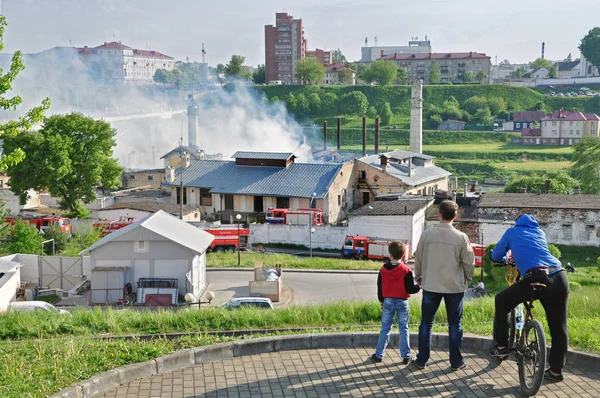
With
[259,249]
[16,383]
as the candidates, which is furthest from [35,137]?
[16,383]

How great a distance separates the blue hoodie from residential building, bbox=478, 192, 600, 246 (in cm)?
2394

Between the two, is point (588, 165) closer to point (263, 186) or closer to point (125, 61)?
point (263, 186)

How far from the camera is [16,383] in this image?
5430mm

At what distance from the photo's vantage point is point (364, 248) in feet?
92.5

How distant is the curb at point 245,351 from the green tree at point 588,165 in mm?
43337

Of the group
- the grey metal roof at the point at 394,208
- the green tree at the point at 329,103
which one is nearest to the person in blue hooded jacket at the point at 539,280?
the grey metal roof at the point at 394,208

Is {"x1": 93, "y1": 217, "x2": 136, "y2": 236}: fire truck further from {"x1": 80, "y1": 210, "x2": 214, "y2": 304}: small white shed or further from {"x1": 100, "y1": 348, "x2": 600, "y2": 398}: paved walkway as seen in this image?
{"x1": 100, "y1": 348, "x2": 600, "y2": 398}: paved walkway

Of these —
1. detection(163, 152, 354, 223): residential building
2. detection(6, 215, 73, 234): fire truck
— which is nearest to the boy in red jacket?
detection(6, 215, 73, 234): fire truck

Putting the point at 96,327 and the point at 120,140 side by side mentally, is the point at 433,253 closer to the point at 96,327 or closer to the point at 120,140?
the point at 96,327

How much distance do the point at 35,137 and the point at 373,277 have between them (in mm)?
18888

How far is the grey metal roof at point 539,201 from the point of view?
29984 millimetres

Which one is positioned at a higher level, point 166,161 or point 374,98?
point 374,98

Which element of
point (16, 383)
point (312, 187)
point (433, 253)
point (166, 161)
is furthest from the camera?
point (166, 161)

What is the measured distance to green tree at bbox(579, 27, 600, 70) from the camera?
12519 cm
